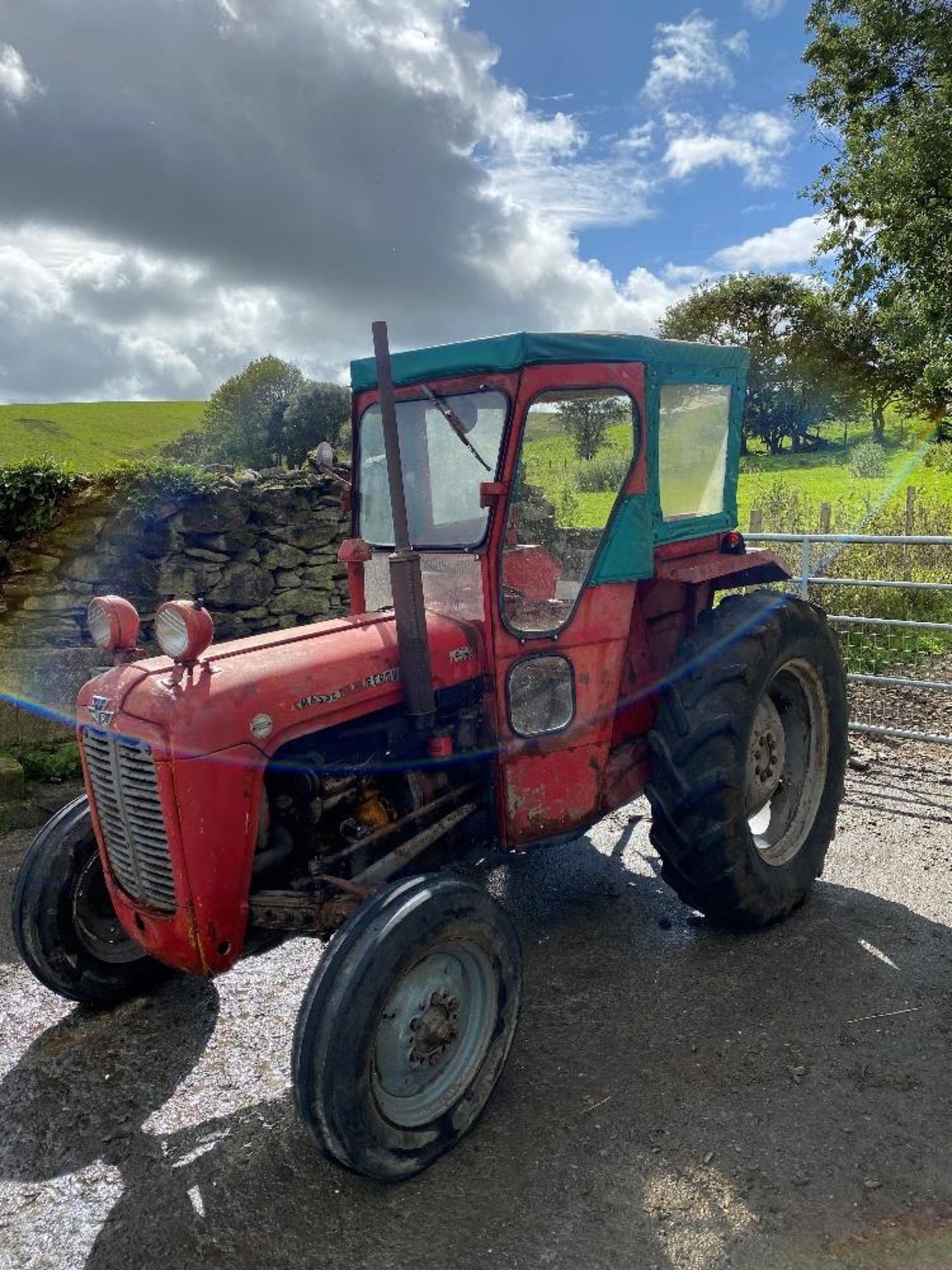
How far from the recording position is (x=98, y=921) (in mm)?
3432

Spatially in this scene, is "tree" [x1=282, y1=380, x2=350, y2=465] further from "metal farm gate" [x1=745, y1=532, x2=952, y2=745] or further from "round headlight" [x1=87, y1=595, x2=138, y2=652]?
"round headlight" [x1=87, y1=595, x2=138, y2=652]

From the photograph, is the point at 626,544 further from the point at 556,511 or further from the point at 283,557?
the point at 283,557

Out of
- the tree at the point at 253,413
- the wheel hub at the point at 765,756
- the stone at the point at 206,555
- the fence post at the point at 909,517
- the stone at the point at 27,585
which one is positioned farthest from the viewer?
the tree at the point at 253,413

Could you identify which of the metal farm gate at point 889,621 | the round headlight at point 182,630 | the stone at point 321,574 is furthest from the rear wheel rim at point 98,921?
the stone at point 321,574

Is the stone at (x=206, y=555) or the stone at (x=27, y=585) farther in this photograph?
the stone at (x=206, y=555)

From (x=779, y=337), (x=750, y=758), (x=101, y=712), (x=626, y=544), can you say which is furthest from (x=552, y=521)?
(x=779, y=337)

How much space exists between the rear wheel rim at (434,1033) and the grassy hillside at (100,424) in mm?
20822

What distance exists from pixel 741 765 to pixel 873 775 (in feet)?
8.21

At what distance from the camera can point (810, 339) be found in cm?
3061

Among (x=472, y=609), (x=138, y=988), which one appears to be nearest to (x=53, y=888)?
(x=138, y=988)

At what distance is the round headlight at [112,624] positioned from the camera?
2.98 metres

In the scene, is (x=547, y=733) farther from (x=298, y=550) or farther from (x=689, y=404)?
(x=298, y=550)

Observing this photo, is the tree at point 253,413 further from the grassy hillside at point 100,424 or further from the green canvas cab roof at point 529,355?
the green canvas cab roof at point 529,355

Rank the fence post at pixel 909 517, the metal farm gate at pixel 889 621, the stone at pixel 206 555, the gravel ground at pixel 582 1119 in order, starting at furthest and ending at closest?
the fence post at pixel 909 517
the stone at pixel 206 555
the metal farm gate at pixel 889 621
the gravel ground at pixel 582 1119
